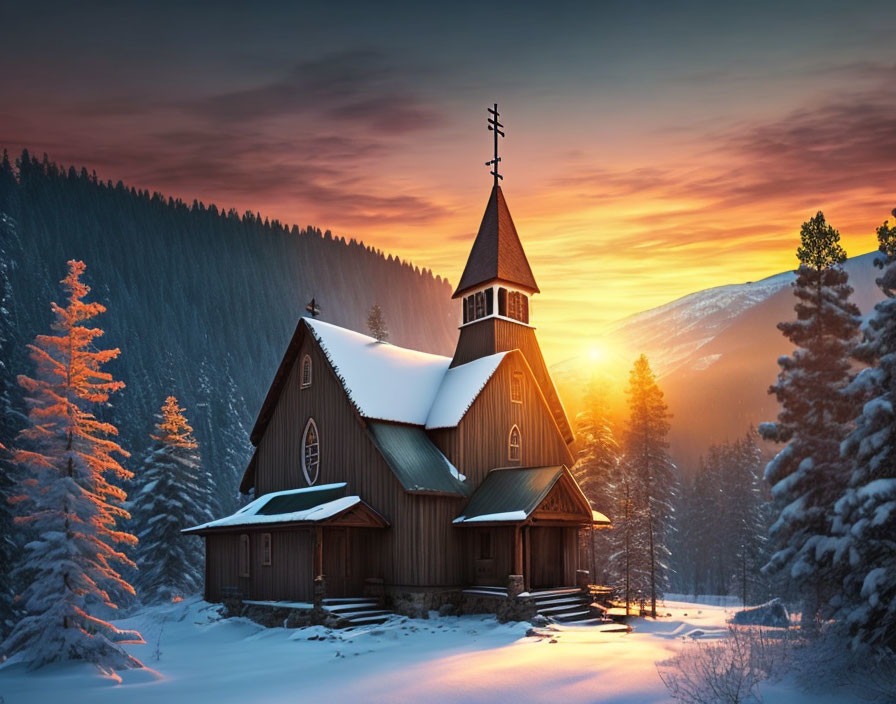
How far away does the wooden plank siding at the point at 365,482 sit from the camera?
2812cm

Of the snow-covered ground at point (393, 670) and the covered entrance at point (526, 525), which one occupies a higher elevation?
the covered entrance at point (526, 525)

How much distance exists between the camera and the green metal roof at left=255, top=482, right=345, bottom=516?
30016mm

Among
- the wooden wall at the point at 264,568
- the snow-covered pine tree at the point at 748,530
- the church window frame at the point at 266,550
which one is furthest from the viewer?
the snow-covered pine tree at the point at 748,530

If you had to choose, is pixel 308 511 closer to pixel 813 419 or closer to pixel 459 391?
pixel 459 391

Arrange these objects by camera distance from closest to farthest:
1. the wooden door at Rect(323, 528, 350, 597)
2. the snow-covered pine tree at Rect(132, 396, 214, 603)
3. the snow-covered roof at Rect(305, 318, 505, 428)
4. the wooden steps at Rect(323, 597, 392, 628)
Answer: the wooden steps at Rect(323, 597, 392, 628) < the wooden door at Rect(323, 528, 350, 597) < the snow-covered roof at Rect(305, 318, 505, 428) < the snow-covered pine tree at Rect(132, 396, 214, 603)

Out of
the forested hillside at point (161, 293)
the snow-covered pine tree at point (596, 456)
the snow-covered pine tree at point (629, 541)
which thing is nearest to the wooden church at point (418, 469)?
the snow-covered pine tree at point (629, 541)

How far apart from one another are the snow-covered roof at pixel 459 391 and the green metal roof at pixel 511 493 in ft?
9.44

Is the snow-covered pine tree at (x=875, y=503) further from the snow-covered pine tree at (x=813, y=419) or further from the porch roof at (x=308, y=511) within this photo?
the porch roof at (x=308, y=511)

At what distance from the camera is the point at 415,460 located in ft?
97.0

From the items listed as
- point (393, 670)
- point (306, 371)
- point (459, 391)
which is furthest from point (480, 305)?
point (393, 670)

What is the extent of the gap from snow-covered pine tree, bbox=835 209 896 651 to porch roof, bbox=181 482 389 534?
16.5m

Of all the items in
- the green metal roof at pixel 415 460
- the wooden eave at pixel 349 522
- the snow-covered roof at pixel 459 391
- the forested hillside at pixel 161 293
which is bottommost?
the wooden eave at pixel 349 522

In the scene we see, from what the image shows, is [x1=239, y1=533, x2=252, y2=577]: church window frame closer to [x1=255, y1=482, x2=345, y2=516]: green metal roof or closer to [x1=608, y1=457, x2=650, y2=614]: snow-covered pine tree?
[x1=255, y1=482, x2=345, y2=516]: green metal roof

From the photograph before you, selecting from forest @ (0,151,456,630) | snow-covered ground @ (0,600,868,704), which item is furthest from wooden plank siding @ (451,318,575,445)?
forest @ (0,151,456,630)
